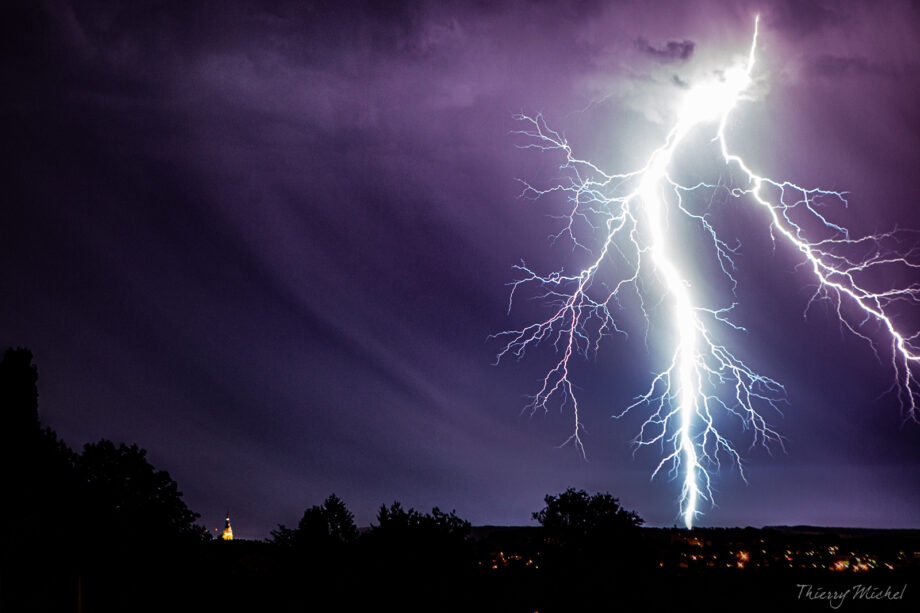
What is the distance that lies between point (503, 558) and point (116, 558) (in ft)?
25.2

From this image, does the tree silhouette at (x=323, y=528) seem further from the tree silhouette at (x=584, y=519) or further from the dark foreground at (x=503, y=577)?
the tree silhouette at (x=584, y=519)

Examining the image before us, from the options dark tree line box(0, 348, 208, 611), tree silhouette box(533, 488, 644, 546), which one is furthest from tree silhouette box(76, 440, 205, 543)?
tree silhouette box(533, 488, 644, 546)

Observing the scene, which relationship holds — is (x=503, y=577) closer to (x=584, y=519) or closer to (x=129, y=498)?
(x=584, y=519)

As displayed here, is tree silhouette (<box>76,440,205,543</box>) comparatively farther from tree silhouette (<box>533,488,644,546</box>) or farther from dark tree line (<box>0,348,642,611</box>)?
tree silhouette (<box>533,488,644,546</box>)

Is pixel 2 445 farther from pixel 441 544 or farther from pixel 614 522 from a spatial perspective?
pixel 614 522

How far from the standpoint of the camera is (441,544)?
1016 cm

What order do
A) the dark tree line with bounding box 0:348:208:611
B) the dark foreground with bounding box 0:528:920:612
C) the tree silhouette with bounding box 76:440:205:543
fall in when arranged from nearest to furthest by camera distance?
Answer: 1. the dark foreground with bounding box 0:528:920:612
2. the dark tree line with bounding box 0:348:208:611
3. the tree silhouette with bounding box 76:440:205:543

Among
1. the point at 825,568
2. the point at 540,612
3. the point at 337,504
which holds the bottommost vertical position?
the point at 540,612

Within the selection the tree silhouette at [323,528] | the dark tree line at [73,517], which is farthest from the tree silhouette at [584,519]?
the dark tree line at [73,517]

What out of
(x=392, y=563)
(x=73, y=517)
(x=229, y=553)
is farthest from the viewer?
(x=229, y=553)

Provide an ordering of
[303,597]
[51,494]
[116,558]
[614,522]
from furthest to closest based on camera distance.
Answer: [614,522] → [51,494] → [116,558] → [303,597]

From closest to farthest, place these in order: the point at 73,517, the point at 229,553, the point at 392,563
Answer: the point at 392,563 → the point at 73,517 → the point at 229,553

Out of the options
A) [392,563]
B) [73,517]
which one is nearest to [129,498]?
[73,517]

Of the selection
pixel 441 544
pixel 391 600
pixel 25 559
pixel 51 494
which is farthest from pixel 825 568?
pixel 51 494
